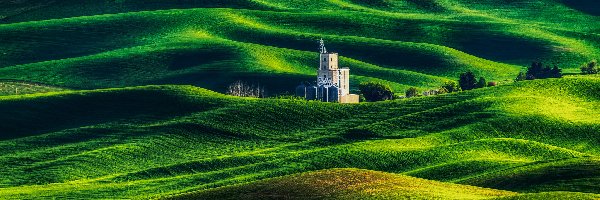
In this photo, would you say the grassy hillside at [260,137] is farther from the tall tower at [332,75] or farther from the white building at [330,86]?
the tall tower at [332,75]

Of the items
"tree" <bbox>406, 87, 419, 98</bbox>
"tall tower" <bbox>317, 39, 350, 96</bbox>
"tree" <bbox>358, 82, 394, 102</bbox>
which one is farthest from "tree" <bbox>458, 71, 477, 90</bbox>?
"tall tower" <bbox>317, 39, 350, 96</bbox>

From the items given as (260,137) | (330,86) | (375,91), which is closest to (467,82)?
(375,91)

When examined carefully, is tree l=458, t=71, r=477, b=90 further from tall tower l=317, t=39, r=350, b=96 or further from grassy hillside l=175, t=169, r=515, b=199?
grassy hillside l=175, t=169, r=515, b=199

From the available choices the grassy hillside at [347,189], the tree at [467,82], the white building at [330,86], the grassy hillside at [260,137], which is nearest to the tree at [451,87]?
the tree at [467,82]

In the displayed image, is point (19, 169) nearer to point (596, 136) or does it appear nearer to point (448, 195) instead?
point (596, 136)

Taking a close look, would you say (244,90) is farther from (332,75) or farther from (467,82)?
(467,82)
